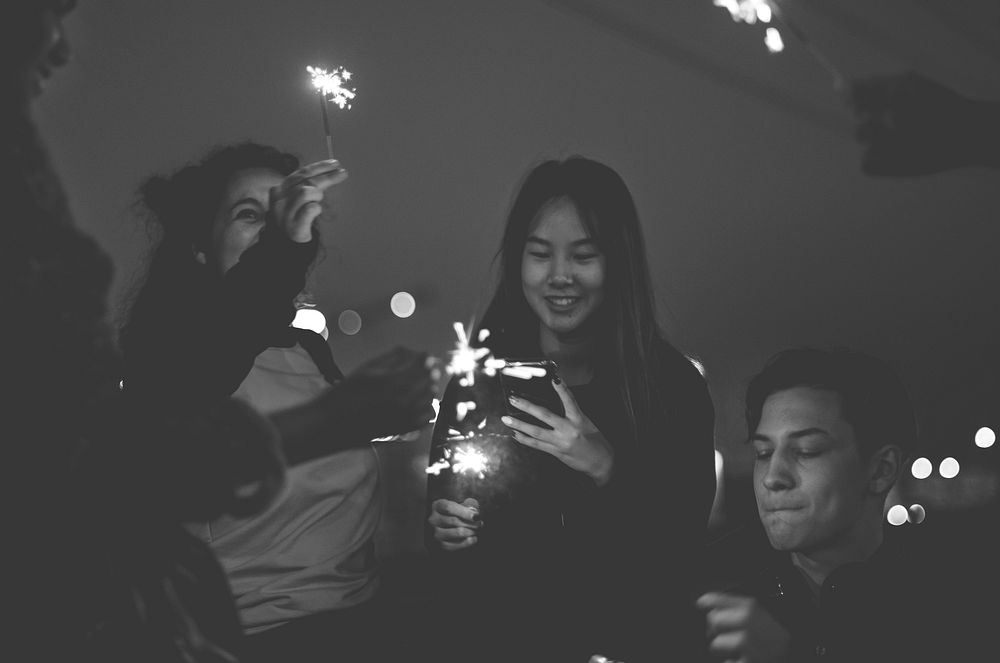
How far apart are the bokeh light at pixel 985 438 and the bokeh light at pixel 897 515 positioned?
625 millimetres

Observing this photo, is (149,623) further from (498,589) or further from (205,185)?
(205,185)

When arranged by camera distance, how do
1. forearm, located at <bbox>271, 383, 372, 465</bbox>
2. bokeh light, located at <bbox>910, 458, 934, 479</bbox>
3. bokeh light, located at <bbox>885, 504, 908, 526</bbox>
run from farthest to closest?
1. bokeh light, located at <bbox>910, 458, 934, 479</bbox>
2. bokeh light, located at <bbox>885, 504, 908, 526</bbox>
3. forearm, located at <bbox>271, 383, 372, 465</bbox>

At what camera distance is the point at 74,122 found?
8.92ft

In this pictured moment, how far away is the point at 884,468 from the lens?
1.77 m

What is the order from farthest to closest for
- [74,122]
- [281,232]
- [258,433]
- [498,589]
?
1. [74,122]
2. [498,589]
3. [281,232]
4. [258,433]

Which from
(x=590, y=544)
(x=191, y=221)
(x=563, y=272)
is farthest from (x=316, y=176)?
(x=590, y=544)

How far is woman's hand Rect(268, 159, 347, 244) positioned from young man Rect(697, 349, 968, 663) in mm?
991

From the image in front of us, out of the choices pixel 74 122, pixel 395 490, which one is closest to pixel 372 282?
pixel 395 490

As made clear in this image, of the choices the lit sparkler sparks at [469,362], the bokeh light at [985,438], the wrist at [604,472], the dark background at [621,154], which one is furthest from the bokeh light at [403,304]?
the bokeh light at [985,438]

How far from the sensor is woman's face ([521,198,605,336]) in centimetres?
197

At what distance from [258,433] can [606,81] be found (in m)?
2.69

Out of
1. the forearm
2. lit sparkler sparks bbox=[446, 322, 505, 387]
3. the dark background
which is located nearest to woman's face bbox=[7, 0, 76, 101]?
the forearm

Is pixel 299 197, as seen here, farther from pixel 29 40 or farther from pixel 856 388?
pixel 856 388

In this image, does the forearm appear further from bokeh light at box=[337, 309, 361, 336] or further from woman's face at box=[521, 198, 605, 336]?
bokeh light at box=[337, 309, 361, 336]
